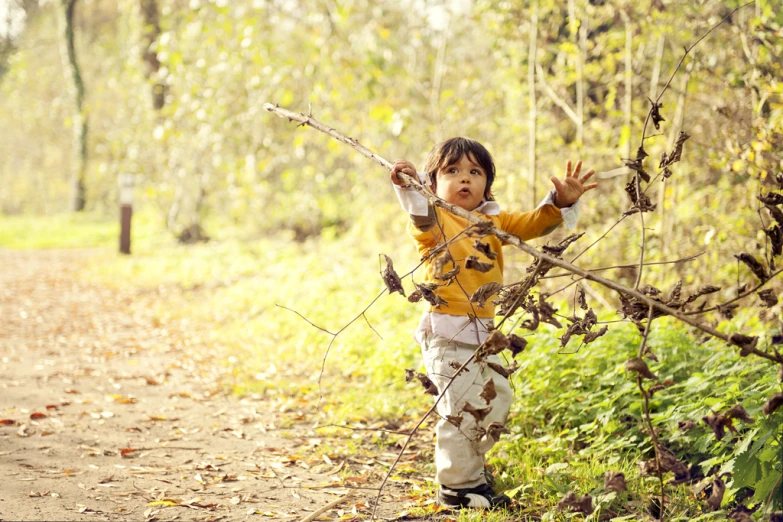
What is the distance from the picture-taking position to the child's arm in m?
2.89

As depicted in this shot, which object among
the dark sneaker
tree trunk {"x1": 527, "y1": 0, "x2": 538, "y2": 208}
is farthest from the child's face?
tree trunk {"x1": 527, "y1": 0, "x2": 538, "y2": 208}

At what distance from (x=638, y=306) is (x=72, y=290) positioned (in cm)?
1063

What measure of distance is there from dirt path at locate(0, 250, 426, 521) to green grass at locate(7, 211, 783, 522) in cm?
34

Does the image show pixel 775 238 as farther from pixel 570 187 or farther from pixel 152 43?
pixel 152 43

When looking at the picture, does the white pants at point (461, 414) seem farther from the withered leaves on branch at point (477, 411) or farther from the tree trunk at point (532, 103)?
the tree trunk at point (532, 103)

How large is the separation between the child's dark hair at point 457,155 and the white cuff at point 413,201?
22 centimetres

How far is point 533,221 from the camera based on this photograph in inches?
134

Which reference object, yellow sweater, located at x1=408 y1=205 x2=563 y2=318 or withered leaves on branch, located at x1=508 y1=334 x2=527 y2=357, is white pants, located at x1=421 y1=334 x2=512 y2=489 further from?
withered leaves on branch, located at x1=508 y1=334 x2=527 y2=357

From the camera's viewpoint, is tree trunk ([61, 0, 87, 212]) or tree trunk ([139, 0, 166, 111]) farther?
tree trunk ([61, 0, 87, 212])

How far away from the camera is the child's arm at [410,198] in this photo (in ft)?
9.48

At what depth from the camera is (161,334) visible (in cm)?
819

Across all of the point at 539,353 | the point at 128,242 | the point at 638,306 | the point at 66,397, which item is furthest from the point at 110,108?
the point at 638,306

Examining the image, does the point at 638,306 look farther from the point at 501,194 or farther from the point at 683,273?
the point at 501,194

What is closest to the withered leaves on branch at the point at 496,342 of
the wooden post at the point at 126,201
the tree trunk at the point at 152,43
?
the wooden post at the point at 126,201
